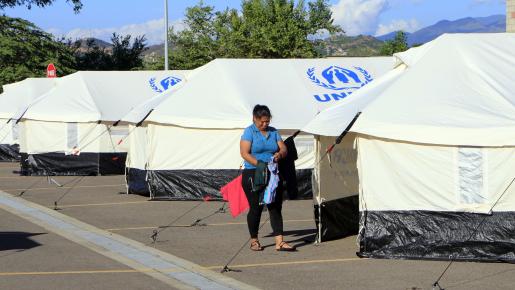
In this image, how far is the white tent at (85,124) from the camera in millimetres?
25953

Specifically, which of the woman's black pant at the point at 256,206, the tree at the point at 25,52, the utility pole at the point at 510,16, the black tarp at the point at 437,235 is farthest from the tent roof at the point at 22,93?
the black tarp at the point at 437,235

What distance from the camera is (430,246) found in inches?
408

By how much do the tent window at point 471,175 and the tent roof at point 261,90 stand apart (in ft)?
25.0

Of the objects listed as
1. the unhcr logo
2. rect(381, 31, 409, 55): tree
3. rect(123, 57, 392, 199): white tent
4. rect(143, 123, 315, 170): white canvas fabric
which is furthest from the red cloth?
rect(381, 31, 409, 55): tree

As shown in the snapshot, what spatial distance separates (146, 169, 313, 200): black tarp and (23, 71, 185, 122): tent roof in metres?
7.29

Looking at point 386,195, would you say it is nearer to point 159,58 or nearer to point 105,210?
point 105,210

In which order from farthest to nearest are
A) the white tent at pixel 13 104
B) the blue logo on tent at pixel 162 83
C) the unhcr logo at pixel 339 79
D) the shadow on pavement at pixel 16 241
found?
1. the white tent at pixel 13 104
2. the blue logo on tent at pixel 162 83
3. the unhcr logo at pixel 339 79
4. the shadow on pavement at pixel 16 241

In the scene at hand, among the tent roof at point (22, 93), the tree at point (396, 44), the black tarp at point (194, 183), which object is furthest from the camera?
the tree at point (396, 44)

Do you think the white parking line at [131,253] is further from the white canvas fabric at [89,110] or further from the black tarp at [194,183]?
the white canvas fabric at [89,110]

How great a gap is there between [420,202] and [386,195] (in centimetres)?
43

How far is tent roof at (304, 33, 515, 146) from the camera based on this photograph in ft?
33.1

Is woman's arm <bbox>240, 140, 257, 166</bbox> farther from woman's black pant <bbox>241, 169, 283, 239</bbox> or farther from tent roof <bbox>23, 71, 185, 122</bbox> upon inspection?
tent roof <bbox>23, 71, 185, 122</bbox>

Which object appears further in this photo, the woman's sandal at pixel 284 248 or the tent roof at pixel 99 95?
the tent roof at pixel 99 95

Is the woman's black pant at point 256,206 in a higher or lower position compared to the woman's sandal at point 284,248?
higher
